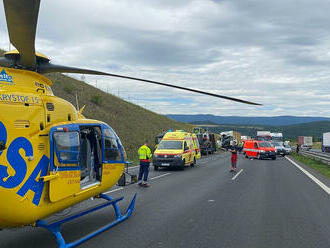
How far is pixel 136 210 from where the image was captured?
9102 mm

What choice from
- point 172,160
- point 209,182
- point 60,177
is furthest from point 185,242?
point 172,160

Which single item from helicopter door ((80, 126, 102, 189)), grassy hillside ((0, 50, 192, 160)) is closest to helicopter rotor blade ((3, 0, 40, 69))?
helicopter door ((80, 126, 102, 189))

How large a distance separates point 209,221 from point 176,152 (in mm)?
12621

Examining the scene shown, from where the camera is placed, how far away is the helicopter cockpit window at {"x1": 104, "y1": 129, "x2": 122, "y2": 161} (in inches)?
306

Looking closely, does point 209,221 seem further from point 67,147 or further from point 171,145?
point 171,145

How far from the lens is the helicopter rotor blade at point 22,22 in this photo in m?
3.05

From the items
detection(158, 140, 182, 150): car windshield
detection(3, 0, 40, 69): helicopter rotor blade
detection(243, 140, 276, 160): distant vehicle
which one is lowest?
detection(243, 140, 276, 160): distant vehicle

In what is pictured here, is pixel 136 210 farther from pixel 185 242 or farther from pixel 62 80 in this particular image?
pixel 62 80

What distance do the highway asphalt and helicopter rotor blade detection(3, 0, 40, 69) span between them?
357cm

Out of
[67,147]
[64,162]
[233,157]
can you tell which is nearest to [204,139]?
[233,157]

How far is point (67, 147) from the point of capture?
6156 mm

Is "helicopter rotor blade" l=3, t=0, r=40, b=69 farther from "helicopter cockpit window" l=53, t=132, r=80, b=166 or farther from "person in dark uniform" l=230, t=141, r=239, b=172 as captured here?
"person in dark uniform" l=230, t=141, r=239, b=172

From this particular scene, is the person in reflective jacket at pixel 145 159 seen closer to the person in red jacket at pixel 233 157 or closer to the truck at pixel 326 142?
the person in red jacket at pixel 233 157

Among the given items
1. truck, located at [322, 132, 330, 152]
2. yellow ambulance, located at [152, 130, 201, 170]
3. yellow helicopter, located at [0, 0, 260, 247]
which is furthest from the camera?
truck, located at [322, 132, 330, 152]
